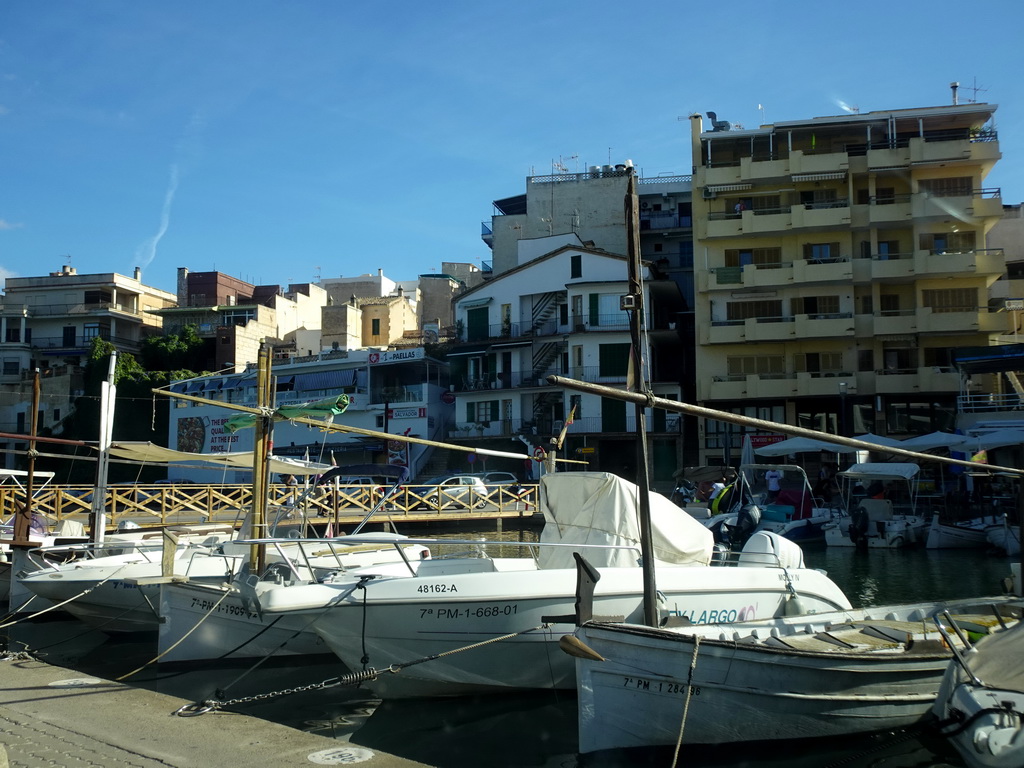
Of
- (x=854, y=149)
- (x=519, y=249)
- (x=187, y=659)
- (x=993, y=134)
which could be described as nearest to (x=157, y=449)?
(x=187, y=659)

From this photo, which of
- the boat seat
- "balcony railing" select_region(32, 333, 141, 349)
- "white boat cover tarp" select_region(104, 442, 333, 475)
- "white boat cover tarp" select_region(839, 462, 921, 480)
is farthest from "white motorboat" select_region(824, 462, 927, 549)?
"balcony railing" select_region(32, 333, 141, 349)

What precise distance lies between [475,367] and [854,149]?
23603 millimetres

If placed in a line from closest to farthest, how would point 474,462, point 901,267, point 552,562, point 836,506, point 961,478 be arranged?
1. point 552,562
2. point 836,506
3. point 961,478
4. point 901,267
5. point 474,462

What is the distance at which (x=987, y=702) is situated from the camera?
308 inches

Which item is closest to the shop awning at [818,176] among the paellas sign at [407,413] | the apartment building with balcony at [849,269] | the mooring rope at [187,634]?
the apartment building with balcony at [849,269]

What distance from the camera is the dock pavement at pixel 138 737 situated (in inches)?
291

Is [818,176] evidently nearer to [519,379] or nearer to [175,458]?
[519,379]

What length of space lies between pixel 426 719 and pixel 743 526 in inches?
711

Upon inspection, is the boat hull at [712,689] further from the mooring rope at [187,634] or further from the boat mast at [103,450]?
the boat mast at [103,450]

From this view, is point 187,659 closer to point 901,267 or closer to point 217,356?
point 901,267

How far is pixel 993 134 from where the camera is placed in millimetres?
44500

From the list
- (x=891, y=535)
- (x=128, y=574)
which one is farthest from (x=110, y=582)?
(x=891, y=535)

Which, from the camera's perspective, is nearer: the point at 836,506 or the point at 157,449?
the point at 157,449

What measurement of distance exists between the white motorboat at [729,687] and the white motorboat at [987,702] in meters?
0.88
